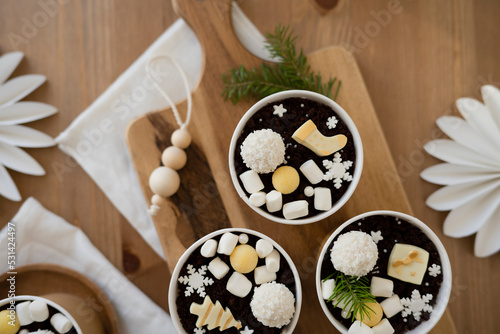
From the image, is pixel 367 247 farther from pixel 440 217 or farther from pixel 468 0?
pixel 468 0

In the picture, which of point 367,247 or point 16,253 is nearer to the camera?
point 367,247

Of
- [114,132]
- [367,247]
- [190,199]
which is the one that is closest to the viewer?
[367,247]

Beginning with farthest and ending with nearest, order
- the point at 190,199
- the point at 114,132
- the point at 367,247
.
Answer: the point at 114,132 < the point at 190,199 < the point at 367,247

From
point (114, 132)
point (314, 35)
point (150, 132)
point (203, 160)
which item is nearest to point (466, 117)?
point (314, 35)

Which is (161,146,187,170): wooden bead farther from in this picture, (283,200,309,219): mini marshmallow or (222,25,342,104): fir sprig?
(283,200,309,219): mini marshmallow

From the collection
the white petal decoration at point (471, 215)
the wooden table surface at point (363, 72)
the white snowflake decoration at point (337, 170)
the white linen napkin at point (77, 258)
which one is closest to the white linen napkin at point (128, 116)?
the wooden table surface at point (363, 72)

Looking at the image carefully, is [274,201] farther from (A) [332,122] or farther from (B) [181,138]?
(B) [181,138]

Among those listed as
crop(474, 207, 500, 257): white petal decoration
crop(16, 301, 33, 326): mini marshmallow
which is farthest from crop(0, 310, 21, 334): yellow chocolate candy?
crop(474, 207, 500, 257): white petal decoration
